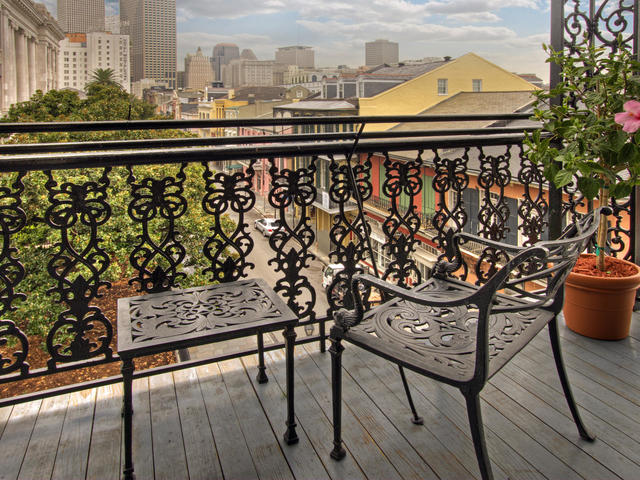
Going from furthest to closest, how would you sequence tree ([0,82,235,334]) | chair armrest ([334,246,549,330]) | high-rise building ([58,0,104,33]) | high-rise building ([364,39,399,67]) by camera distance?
high-rise building ([58,0,104,33]) < high-rise building ([364,39,399,67]) < tree ([0,82,235,334]) < chair armrest ([334,246,549,330])

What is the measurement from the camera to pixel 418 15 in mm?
111625

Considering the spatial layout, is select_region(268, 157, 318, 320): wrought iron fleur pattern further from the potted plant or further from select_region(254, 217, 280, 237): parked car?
the potted plant

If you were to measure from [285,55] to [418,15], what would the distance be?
5589cm

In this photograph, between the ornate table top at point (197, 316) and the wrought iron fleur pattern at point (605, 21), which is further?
the wrought iron fleur pattern at point (605, 21)

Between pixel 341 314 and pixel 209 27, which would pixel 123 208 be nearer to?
pixel 341 314

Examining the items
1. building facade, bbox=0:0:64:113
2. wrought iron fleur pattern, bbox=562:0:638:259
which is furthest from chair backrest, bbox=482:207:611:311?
building facade, bbox=0:0:64:113

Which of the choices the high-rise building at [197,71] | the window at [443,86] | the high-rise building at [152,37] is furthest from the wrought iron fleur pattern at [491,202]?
the high-rise building at [152,37]

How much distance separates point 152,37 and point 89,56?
10.2m

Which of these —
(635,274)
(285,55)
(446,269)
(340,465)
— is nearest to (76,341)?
(340,465)

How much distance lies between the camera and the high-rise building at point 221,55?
262ft

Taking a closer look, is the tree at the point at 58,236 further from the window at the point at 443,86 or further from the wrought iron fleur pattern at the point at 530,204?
the window at the point at 443,86

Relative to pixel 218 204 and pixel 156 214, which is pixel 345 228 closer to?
pixel 218 204

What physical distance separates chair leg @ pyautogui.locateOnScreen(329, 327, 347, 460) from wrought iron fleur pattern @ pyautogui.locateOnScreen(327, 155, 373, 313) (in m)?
0.64

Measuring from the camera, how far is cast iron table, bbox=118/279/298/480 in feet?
4.24
